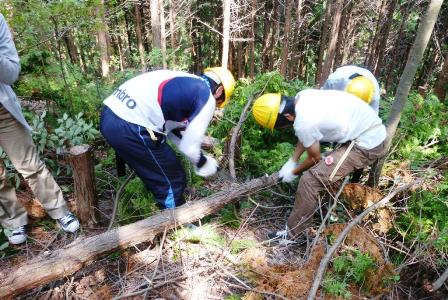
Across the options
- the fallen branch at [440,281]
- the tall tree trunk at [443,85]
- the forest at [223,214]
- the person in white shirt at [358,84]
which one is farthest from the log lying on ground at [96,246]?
the tall tree trunk at [443,85]

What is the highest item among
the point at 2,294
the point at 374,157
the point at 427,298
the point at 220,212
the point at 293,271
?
the point at 374,157

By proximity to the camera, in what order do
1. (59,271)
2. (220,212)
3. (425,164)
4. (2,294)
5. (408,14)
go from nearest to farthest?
1. (2,294)
2. (59,271)
3. (220,212)
4. (425,164)
5. (408,14)

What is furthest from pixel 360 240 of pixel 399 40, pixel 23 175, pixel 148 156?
pixel 399 40

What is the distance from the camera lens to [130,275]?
9.09ft

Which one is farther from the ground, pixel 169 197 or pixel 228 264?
pixel 169 197

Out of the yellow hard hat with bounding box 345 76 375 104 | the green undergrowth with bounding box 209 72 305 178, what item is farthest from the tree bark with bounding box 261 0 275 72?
the yellow hard hat with bounding box 345 76 375 104

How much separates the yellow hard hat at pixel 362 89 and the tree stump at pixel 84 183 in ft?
10.7

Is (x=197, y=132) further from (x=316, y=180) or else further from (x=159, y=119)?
(x=316, y=180)

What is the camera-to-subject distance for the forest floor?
2.57 metres

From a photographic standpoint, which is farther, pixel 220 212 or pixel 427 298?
pixel 220 212

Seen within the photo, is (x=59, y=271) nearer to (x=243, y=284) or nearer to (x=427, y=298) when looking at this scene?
(x=243, y=284)

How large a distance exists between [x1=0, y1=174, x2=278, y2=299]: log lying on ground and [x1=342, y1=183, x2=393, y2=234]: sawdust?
1213 millimetres

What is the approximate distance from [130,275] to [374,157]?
2794 mm

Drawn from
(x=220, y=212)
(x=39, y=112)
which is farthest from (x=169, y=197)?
(x=39, y=112)
